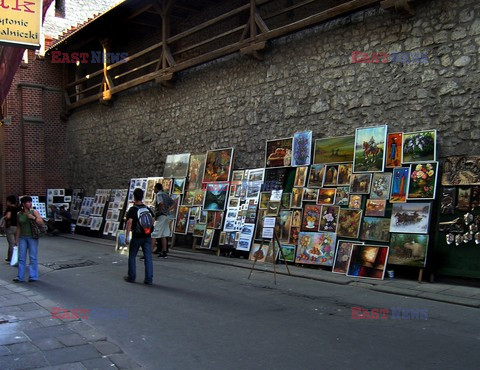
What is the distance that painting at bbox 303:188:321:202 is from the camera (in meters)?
9.67

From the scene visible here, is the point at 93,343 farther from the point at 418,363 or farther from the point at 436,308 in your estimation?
the point at 436,308

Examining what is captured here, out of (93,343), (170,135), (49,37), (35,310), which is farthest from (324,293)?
(49,37)

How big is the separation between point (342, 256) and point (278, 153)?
9.90ft

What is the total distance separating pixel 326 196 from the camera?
9.45m

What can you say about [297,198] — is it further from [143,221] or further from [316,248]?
[143,221]

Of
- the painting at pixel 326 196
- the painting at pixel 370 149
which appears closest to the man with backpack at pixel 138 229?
the painting at pixel 326 196

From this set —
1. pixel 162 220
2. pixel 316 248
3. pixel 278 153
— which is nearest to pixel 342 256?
pixel 316 248

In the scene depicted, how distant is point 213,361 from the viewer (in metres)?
4.30

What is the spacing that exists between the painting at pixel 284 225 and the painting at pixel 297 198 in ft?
0.68

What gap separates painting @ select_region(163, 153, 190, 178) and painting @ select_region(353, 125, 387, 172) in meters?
5.71

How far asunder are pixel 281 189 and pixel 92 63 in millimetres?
13532

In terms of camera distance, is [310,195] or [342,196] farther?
[310,195]

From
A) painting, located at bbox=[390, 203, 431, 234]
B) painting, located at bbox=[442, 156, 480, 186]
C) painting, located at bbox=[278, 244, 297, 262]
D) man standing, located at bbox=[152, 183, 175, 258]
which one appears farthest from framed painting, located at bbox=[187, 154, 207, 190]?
painting, located at bbox=[442, 156, 480, 186]

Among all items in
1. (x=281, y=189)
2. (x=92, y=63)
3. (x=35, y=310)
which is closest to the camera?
(x=35, y=310)
